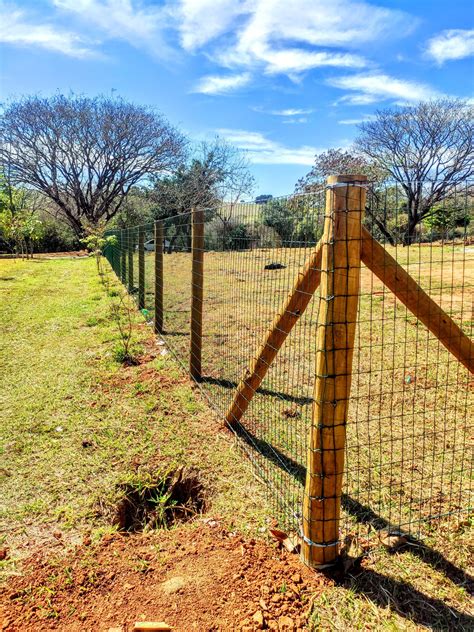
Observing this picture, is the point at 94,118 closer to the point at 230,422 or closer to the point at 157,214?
the point at 157,214

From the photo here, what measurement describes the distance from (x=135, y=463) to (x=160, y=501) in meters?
0.44

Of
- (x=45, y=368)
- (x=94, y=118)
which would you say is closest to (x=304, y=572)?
(x=45, y=368)

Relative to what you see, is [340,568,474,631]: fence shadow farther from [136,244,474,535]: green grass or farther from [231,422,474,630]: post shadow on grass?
[136,244,474,535]: green grass

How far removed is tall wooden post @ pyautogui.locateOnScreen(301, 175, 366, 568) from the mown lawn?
0.28 metres

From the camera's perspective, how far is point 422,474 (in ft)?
9.50

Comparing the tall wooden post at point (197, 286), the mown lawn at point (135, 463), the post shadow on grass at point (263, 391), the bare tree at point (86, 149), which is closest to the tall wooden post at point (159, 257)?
the mown lawn at point (135, 463)

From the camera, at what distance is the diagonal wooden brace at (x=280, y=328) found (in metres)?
2.38

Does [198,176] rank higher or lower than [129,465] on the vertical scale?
higher

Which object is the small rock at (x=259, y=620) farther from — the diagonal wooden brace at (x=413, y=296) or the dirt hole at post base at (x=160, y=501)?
the diagonal wooden brace at (x=413, y=296)

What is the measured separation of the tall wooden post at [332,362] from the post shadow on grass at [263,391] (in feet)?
6.28

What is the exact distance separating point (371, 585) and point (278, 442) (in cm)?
140

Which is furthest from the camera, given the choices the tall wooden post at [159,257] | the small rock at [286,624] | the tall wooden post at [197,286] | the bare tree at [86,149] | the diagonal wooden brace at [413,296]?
the bare tree at [86,149]

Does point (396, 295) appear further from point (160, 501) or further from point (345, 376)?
point (160, 501)

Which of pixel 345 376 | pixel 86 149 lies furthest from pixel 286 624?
pixel 86 149
